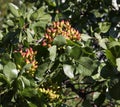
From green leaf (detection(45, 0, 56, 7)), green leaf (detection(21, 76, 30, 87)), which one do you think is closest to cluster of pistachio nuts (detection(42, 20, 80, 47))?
green leaf (detection(21, 76, 30, 87))

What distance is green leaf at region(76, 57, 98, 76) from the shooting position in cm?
152

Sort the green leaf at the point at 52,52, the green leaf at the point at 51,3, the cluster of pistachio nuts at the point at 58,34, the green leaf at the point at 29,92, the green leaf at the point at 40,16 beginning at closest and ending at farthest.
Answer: the green leaf at the point at 29,92
the green leaf at the point at 52,52
the cluster of pistachio nuts at the point at 58,34
the green leaf at the point at 40,16
the green leaf at the point at 51,3

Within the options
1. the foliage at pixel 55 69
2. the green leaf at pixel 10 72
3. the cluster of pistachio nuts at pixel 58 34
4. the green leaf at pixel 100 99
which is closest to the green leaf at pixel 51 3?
the foliage at pixel 55 69

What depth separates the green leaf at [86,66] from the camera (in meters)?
1.52

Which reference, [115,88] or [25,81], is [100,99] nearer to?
[115,88]

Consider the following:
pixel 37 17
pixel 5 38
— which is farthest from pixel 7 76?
pixel 37 17

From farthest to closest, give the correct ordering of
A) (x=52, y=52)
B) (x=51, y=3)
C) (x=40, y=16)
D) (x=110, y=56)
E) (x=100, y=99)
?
(x=51, y=3), (x=40, y=16), (x=100, y=99), (x=52, y=52), (x=110, y=56)

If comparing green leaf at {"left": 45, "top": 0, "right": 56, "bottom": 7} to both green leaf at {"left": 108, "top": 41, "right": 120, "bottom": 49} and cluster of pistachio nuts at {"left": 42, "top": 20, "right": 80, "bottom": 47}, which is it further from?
green leaf at {"left": 108, "top": 41, "right": 120, "bottom": 49}

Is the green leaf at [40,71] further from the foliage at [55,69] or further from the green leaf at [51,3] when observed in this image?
the green leaf at [51,3]

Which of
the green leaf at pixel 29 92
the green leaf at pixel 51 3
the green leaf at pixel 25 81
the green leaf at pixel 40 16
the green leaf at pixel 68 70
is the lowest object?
the green leaf at pixel 29 92

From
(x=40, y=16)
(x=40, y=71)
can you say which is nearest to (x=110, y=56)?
(x=40, y=71)

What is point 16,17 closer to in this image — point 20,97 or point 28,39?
point 28,39

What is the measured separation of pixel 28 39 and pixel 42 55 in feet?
0.73

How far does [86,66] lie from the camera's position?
1524mm
